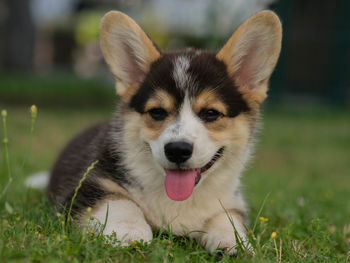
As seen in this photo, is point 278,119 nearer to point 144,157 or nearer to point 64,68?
point 144,157

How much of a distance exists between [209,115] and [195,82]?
249 mm

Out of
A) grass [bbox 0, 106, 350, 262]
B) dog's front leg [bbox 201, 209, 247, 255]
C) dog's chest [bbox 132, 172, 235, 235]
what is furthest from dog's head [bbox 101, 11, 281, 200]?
grass [bbox 0, 106, 350, 262]

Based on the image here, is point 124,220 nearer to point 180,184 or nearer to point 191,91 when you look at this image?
point 180,184

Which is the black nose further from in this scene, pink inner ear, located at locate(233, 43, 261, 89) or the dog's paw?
pink inner ear, located at locate(233, 43, 261, 89)

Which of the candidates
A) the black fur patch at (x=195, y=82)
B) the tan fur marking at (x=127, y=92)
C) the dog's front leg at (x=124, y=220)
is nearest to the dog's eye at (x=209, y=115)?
the black fur patch at (x=195, y=82)

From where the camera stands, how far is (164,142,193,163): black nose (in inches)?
109

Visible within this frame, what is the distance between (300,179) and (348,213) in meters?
2.37

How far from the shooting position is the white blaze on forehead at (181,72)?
3073 millimetres

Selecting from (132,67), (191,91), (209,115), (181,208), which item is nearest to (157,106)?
(191,91)

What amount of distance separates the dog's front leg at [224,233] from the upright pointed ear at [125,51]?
1.16 metres

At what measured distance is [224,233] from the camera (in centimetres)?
292

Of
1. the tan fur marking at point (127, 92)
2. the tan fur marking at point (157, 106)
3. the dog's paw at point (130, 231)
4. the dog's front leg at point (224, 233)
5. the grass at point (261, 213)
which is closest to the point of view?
the grass at point (261, 213)

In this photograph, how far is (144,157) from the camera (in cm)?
323

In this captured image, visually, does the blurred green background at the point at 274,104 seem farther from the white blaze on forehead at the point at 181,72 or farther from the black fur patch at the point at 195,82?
the white blaze on forehead at the point at 181,72
